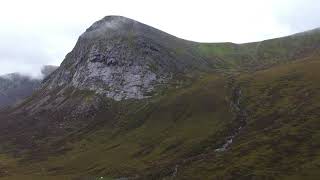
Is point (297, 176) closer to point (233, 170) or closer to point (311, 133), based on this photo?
point (233, 170)

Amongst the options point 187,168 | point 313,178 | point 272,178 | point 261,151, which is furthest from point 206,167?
point 313,178

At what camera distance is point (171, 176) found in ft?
623

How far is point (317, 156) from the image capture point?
566ft

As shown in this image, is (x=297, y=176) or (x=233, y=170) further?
(x=233, y=170)

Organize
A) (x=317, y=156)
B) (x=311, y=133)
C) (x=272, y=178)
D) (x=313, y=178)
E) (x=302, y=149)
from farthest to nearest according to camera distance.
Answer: (x=311, y=133), (x=302, y=149), (x=317, y=156), (x=272, y=178), (x=313, y=178)

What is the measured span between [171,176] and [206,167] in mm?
12760

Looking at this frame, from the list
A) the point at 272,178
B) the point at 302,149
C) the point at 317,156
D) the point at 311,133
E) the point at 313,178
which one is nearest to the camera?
the point at 313,178

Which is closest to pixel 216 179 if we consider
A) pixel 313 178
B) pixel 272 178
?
pixel 272 178

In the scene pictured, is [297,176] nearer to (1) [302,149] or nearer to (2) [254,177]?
(2) [254,177]

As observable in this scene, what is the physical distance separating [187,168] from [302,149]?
1621 inches

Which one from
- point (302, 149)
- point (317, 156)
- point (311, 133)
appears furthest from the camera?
point (311, 133)

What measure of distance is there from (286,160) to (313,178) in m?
26.7

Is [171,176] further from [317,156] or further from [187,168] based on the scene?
[317,156]

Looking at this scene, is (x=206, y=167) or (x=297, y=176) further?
(x=206, y=167)
